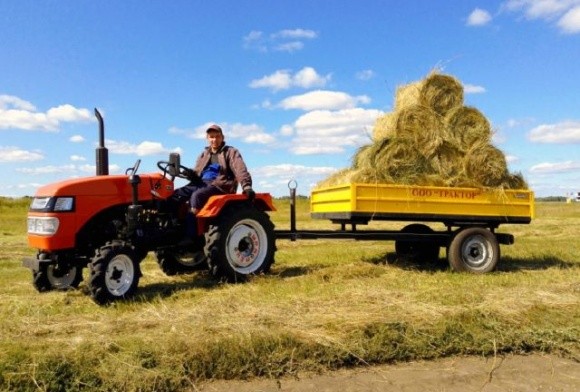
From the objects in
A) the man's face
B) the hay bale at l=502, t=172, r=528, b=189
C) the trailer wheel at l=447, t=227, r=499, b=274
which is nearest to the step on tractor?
the man's face

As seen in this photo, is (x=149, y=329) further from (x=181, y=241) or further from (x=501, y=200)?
(x=501, y=200)

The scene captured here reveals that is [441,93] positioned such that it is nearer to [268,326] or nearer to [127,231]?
[127,231]

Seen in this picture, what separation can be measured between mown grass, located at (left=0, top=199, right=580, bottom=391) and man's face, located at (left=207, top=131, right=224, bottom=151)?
5.40ft

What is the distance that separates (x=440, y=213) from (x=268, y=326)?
4056 millimetres

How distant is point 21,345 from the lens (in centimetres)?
376

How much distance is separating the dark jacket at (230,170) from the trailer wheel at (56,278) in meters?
1.85

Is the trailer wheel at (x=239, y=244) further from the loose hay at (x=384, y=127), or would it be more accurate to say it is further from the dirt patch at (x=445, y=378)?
the dirt patch at (x=445, y=378)

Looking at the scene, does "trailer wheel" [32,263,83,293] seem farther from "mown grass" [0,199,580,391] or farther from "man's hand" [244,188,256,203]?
"man's hand" [244,188,256,203]


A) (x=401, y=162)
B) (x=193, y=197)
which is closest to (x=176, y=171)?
(x=193, y=197)

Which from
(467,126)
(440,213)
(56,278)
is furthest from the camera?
(467,126)

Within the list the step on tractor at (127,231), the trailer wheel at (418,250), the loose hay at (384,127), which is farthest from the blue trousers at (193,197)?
the trailer wheel at (418,250)

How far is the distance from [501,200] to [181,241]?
4489 millimetres

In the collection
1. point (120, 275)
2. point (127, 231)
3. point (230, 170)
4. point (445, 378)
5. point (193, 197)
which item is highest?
point (230, 170)

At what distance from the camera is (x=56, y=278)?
20.5ft
